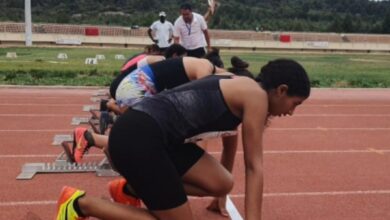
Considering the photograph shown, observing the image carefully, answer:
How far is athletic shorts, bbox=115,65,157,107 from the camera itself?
4.69m

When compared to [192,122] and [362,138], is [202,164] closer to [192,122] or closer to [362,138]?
[192,122]

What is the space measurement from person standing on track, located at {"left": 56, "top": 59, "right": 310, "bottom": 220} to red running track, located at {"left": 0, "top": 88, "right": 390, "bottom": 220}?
156 cm

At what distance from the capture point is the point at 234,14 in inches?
2800

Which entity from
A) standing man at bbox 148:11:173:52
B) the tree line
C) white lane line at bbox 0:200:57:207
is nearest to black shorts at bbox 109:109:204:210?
white lane line at bbox 0:200:57:207

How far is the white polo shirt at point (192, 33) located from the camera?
7.93 m

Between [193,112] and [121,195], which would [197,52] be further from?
[193,112]

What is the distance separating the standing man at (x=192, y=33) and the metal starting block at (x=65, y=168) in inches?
97.0

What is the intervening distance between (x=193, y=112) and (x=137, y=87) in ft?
6.59

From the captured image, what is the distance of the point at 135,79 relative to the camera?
4973 millimetres

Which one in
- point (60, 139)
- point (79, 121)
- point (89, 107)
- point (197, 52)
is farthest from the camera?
point (89, 107)

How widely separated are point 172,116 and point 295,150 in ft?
Result: 15.5

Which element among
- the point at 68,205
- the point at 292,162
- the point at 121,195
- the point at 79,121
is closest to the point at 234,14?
the point at 79,121

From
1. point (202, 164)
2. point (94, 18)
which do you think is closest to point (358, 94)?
point (202, 164)

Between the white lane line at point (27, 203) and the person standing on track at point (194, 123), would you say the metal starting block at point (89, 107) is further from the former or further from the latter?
the person standing on track at point (194, 123)
